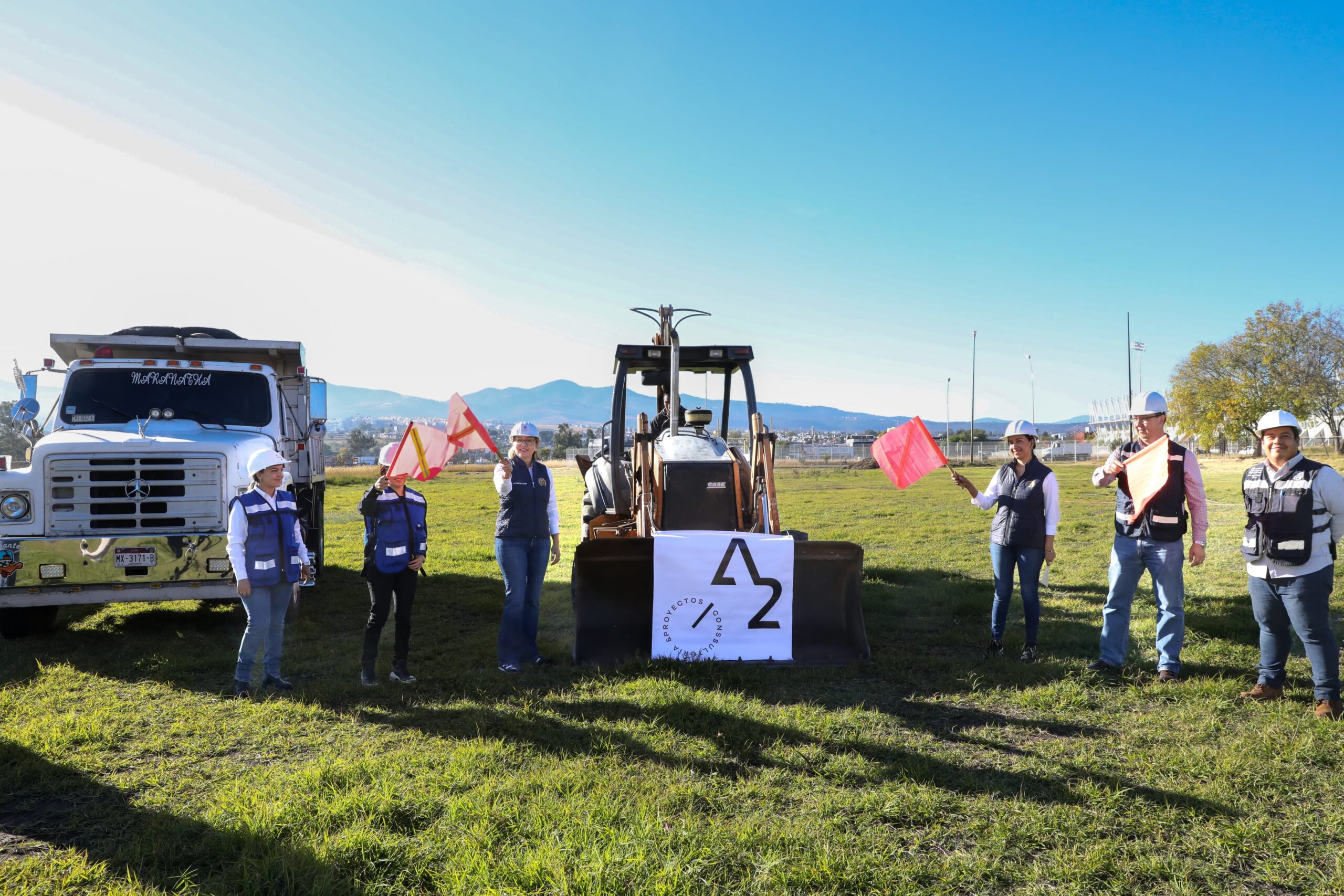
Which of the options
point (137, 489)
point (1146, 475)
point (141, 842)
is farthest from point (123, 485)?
point (1146, 475)

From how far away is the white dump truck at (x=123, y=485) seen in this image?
6.66m

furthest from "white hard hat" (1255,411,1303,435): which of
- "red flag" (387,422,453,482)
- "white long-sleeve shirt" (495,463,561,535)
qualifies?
"red flag" (387,422,453,482)

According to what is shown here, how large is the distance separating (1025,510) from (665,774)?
3.97 metres

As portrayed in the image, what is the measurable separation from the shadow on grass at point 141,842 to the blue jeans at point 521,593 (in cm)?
281

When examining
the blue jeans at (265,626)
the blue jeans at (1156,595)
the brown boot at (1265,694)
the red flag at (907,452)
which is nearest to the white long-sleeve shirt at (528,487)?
the blue jeans at (265,626)

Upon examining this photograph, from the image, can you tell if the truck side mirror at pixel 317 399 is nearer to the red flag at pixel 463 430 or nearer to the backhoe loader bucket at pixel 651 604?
the red flag at pixel 463 430

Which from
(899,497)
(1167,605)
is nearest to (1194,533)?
(1167,605)

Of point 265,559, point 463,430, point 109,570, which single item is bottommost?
point 109,570

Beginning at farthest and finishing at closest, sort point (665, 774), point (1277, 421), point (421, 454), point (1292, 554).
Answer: point (421, 454) < point (1277, 421) < point (1292, 554) < point (665, 774)

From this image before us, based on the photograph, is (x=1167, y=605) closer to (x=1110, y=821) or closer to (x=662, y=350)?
(x=1110, y=821)

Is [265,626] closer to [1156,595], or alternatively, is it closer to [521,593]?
[521,593]

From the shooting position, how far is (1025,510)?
662 centimetres

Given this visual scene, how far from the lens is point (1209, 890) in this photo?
3375 millimetres

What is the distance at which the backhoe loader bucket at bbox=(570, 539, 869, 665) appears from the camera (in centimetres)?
645
